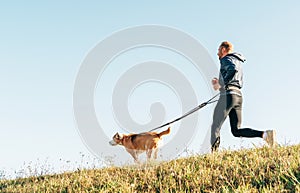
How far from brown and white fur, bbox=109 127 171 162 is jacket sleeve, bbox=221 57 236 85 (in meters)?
2.16

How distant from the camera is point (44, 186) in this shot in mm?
5344

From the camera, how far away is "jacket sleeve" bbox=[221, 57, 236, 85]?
6871 millimetres

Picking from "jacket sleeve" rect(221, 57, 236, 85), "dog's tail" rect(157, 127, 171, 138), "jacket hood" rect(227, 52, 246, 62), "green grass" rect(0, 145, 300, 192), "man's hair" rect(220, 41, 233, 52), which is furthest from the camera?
"dog's tail" rect(157, 127, 171, 138)

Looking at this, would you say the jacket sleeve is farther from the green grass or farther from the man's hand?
the green grass

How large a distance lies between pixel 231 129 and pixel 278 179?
3479mm

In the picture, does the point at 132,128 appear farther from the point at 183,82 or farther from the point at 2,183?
the point at 2,183

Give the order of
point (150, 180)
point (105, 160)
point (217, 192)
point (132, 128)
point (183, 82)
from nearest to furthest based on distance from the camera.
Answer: point (217, 192) → point (150, 180) → point (105, 160) → point (132, 128) → point (183, 82)

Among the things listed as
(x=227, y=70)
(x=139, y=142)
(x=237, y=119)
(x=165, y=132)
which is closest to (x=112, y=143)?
(x=139, y=142)

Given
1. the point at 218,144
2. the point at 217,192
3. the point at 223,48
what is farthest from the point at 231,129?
the point at 217,192

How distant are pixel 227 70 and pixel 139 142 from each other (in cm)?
315

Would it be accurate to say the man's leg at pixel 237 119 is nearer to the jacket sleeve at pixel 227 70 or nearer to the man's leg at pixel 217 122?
the man's leg at pixel 217 122

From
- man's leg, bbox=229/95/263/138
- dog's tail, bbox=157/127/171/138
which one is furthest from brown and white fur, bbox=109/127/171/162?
man's leg, bbox=229/95/263/138

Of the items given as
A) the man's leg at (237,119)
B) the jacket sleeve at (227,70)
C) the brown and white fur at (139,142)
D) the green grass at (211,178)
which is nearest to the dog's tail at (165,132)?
the brown and white fur at (139,142)

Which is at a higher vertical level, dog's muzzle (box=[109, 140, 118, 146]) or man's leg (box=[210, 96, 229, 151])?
dog's muzzle (box=[109, 140, 118, 146])
